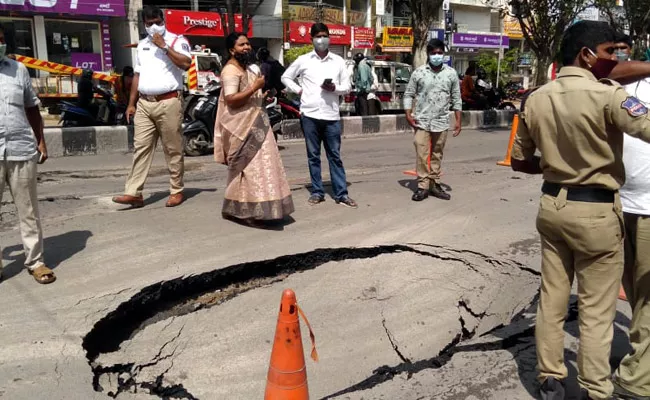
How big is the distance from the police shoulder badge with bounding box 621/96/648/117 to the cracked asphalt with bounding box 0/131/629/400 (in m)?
1.55

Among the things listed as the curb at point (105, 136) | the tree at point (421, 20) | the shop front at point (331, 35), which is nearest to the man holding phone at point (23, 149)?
the curb at point (105, 136)

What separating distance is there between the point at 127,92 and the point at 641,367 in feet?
36.0

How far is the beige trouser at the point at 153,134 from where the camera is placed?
5738 mm

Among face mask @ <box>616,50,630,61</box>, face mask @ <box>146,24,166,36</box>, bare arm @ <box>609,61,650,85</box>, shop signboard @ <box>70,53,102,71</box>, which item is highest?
shop signboard @ <box>70,53,102,71</box>

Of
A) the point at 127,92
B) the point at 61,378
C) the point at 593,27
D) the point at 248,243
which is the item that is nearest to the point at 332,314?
the point at 248,243

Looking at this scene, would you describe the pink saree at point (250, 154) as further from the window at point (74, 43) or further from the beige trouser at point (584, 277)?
the window at point (74, 43)

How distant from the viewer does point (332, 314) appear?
4.08m

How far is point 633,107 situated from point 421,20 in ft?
46.4

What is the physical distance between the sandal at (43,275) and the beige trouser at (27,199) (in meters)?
0.04

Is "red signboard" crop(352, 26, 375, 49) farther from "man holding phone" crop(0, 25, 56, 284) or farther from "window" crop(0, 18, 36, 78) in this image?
"man holding phone" crop(0, 25, 56, 284)

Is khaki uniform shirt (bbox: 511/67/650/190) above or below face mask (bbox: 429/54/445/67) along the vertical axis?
below

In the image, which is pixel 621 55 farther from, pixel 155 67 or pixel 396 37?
pixel 396 37

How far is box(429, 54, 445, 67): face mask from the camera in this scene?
642cm

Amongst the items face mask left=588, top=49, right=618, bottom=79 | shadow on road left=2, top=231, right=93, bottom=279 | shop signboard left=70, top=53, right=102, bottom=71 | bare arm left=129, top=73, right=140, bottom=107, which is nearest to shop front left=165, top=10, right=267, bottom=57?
shop signboard left=70, top=53, right=102, bottom=71
